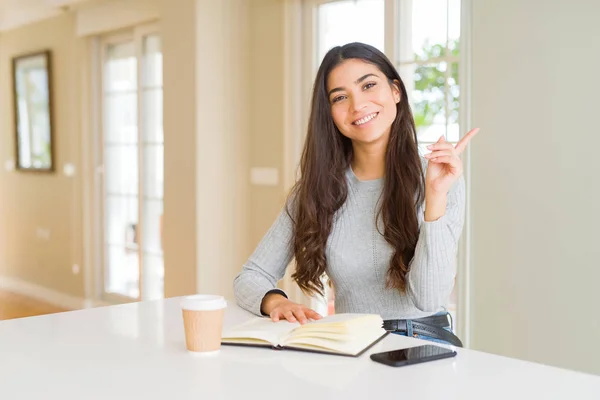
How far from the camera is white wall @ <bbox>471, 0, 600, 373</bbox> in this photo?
2666 mm

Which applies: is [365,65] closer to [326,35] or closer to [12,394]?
[12,394]

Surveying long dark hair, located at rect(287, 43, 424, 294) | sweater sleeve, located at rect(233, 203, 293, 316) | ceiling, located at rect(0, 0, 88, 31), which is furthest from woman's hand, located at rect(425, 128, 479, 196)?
ceiling, located at rect(0, 0, 88, 31)

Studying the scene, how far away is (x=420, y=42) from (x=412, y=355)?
2.34m

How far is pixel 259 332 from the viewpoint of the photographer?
4.52ft

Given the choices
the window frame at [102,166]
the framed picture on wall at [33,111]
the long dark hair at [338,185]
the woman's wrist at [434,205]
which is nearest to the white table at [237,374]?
the woman's wrist at [434,205]

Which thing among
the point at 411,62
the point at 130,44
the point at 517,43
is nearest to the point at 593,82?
the point at 517,43

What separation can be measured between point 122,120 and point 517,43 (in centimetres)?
323

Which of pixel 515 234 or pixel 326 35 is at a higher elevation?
pixel 326 35

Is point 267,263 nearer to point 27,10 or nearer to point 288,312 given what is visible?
point 288,312

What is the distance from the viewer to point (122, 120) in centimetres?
532

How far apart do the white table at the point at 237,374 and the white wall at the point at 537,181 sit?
152 cm

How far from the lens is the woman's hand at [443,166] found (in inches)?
61.1

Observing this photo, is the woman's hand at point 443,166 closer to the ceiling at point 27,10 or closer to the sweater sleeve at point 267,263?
the sweater sleeve at point 267,263

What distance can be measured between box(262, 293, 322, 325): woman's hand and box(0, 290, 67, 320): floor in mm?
4030
